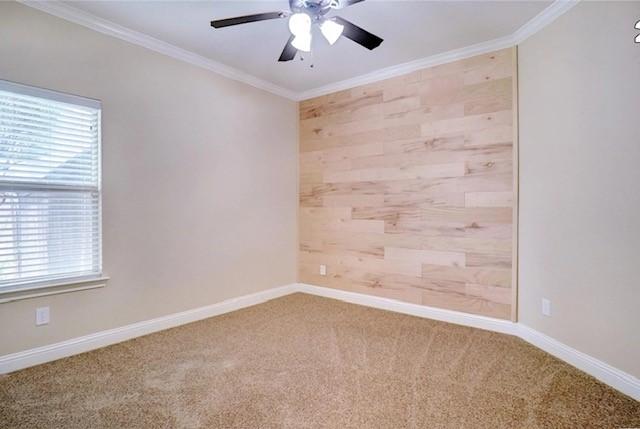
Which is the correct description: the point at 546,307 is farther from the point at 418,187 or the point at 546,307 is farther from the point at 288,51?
the point at 288,51

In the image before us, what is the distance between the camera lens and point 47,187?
246 centimetres

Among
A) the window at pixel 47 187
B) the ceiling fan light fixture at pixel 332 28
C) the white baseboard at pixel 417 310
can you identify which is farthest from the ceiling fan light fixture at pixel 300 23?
the white baseboard at pixel 417 310

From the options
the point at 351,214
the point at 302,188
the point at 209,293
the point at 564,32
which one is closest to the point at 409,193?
the point at 351,214

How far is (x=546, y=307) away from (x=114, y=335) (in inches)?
139

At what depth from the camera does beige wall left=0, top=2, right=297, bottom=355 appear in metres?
2.45

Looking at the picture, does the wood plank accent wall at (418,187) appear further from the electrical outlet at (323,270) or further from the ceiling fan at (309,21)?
the ceiling fan at (309,21)

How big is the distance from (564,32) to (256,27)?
239 centimetres

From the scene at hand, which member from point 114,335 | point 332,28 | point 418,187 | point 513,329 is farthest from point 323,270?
point 332,28

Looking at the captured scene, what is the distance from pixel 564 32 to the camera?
2480mm

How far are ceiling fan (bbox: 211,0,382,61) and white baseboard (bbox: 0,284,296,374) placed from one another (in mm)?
2513

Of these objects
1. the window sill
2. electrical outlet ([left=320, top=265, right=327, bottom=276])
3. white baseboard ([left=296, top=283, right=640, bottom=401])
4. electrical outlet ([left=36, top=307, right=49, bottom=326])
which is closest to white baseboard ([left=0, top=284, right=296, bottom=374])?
electrical outlet ([left=36, top=307, right=49, bottom=326])

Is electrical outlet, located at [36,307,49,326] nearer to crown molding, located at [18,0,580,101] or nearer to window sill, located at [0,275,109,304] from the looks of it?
window sill, located at [0,275,109,304]

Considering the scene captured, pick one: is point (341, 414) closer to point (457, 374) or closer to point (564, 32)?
point (457, 374)

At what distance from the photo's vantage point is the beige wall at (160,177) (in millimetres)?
2453
